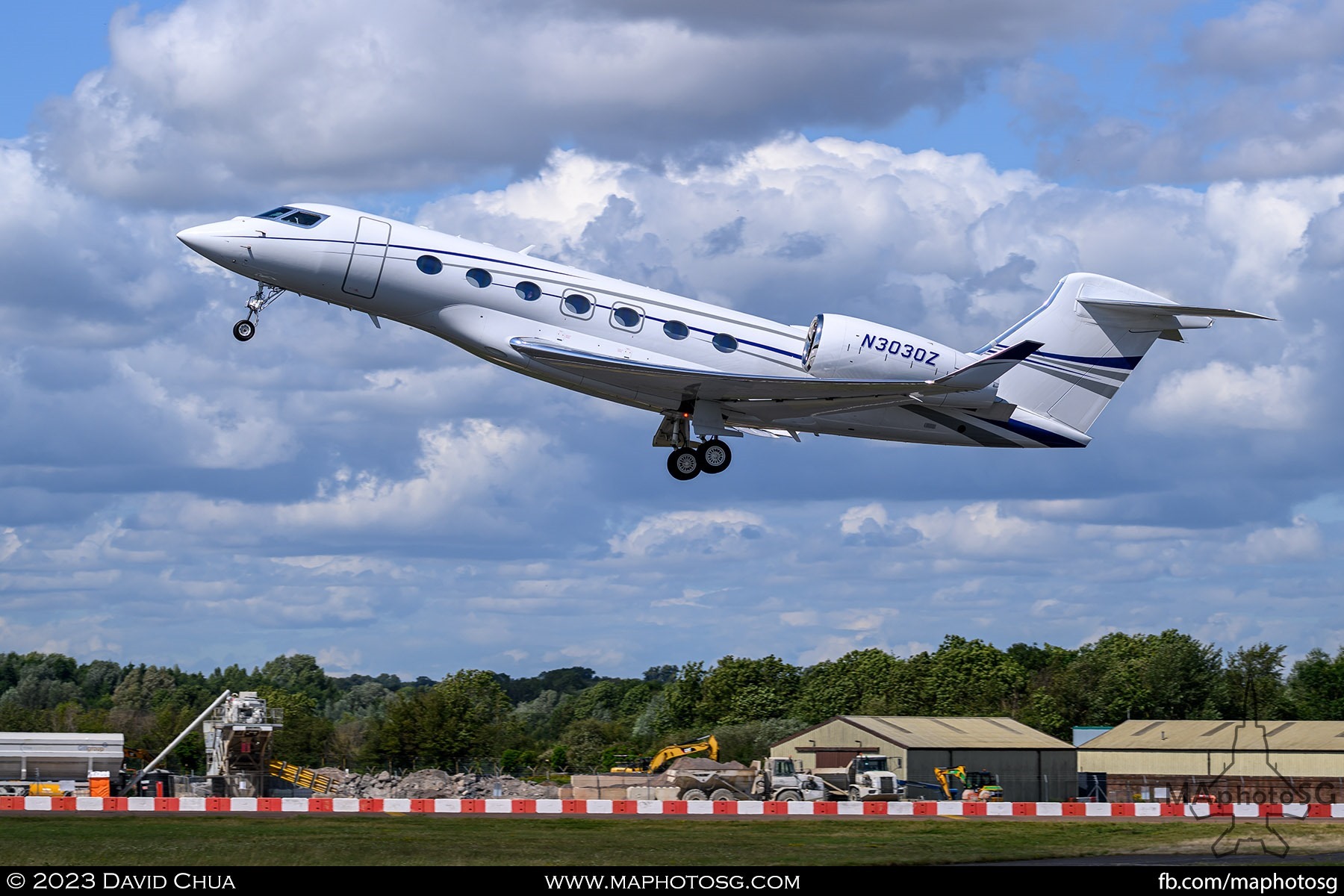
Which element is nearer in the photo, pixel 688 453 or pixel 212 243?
pixel 212 243

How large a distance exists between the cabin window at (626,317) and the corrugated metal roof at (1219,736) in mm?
26712

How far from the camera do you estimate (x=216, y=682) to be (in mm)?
128750

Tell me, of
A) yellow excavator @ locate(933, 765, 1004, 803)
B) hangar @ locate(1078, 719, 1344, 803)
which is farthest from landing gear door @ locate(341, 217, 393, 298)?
hangar @ locate(1078, 719, 1344, 803)

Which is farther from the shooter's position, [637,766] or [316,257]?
[637,766]

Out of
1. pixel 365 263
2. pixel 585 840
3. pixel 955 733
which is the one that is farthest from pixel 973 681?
pixel 365 263

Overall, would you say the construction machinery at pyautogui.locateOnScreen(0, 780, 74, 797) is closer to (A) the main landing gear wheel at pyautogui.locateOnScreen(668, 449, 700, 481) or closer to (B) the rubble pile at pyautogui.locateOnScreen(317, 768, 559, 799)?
(B) the rubble pile at pyautogui.locateOnScreen(317, 768, 559, 799)

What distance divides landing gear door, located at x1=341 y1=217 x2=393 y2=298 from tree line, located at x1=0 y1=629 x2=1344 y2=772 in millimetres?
31906

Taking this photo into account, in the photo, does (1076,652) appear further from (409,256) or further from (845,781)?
(409,256)

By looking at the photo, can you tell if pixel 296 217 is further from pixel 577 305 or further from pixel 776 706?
pixel 776 706

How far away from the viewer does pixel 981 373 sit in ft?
95.0

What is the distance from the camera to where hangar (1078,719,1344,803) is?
157ft

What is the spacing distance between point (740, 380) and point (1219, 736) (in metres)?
30.2
